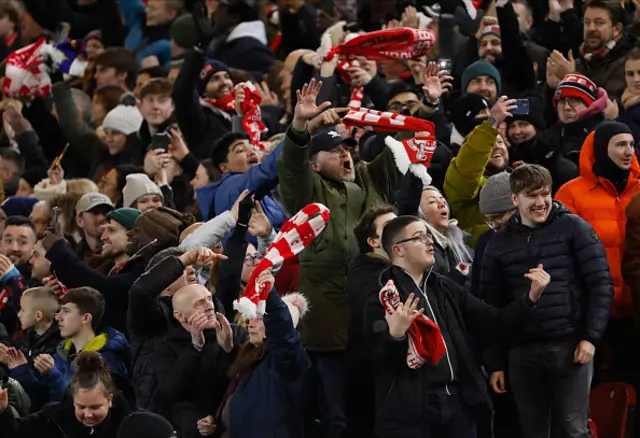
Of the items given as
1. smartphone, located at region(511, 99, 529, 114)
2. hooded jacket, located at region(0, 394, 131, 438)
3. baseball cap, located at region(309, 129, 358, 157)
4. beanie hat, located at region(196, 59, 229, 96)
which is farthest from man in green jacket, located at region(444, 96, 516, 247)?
beanie hat, located at region(196, 59, 229, 96)

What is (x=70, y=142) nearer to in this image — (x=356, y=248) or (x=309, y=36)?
(x=309, y=36)

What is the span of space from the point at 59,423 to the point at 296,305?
154 cm

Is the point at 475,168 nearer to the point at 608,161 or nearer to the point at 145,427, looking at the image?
the point at 608,161

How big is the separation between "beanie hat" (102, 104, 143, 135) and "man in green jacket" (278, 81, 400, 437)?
160 inches

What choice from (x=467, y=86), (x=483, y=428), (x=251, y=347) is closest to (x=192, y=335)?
(x=251, y=347)

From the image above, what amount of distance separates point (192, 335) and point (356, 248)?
1160 millimetres

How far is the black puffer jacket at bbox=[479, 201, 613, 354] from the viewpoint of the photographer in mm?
8797

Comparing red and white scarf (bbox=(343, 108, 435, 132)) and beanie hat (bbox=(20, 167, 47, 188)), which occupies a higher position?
red and white scarf (bbox=(343, 108, 435, 132))

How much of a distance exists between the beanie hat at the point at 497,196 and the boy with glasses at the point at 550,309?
60 cm

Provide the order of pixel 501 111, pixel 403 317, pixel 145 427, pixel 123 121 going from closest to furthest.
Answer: pixel 145 427
pixel 403 317
pixel 501 111
pixel 123 121

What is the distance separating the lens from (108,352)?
32.0 feet

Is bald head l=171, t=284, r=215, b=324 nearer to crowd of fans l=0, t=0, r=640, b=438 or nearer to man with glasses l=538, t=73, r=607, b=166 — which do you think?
crowd of fans l=0, t=0, r=640, b=438

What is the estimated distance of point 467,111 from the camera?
440 inches

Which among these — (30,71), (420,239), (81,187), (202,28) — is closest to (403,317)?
(420,239)
